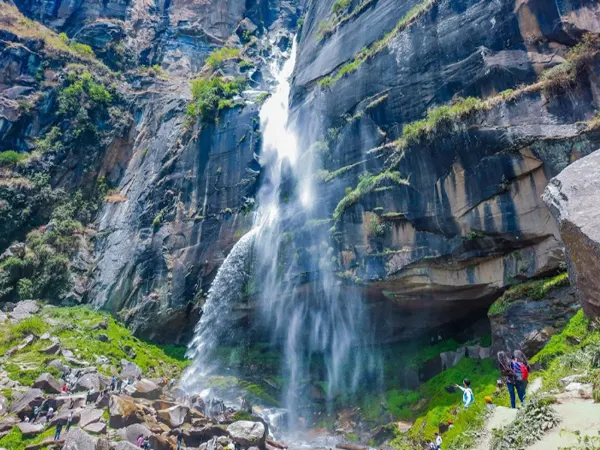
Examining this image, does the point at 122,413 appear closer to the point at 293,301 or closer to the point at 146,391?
the point at 146,391

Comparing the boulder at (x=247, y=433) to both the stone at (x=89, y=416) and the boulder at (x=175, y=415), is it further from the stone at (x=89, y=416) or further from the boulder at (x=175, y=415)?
the stone at (x=89, y=416)

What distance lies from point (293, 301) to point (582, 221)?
15.3 m

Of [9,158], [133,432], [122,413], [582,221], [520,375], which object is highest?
[9,158]

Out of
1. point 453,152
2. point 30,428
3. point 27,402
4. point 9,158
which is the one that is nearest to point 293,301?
point 453,152

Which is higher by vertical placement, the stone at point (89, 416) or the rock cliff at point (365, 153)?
the rock cliff at point (365, 153)

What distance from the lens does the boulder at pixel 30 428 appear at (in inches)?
508

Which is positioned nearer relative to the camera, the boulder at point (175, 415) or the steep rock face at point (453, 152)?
the steep rock face at point (453, 152)

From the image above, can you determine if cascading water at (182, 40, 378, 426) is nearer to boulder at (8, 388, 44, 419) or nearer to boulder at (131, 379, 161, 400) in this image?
boulder at (131, 379, 161, 400)

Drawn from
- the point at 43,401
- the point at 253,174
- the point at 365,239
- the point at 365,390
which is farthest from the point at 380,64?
A: the point at 43,401

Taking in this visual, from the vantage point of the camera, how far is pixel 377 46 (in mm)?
20812

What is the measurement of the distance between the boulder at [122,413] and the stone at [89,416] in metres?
0.34

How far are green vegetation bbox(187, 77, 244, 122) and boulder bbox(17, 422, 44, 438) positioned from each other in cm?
2188

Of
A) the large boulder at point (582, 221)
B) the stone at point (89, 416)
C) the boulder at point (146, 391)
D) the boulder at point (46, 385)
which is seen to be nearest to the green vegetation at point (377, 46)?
the large boulder at point (582, 221)

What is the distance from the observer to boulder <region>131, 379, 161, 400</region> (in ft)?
54.2
